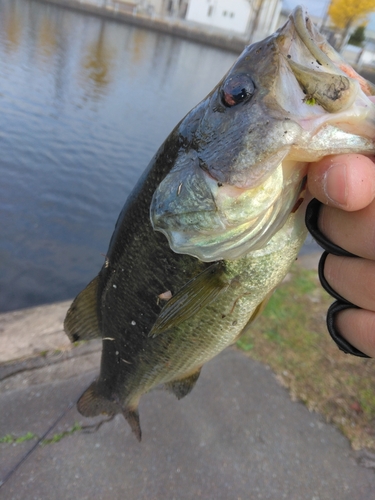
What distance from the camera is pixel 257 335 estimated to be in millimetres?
3686

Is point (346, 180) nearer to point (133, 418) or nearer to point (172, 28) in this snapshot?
point (133, 418)

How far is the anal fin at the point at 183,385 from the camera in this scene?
6.62 ft

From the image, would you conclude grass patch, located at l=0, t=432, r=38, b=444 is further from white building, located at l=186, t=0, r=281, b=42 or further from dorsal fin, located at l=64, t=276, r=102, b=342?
white building, located at l=186, t=0, r=281, b=42

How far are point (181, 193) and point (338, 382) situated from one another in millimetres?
2816

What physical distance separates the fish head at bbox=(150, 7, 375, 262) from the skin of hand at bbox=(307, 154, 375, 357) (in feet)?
0.19

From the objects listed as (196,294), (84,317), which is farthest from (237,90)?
(84,317)

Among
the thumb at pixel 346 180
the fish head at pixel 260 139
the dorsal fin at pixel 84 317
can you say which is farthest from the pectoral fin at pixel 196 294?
the dorsal fin at pixel 84 317

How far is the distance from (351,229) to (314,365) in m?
2.62

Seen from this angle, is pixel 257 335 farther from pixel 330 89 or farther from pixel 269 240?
pixel 330 89

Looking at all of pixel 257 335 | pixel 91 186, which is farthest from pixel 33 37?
pixel 257 335

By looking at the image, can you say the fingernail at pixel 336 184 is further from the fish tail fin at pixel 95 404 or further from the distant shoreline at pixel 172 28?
the distant shoreline at pixel 172 28

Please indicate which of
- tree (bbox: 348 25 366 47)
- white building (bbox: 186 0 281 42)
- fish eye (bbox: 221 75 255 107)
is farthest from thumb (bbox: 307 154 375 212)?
white building (bbox: 186 0 281 42)

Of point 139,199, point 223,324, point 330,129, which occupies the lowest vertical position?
point 223,324

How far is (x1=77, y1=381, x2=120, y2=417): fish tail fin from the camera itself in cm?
221
